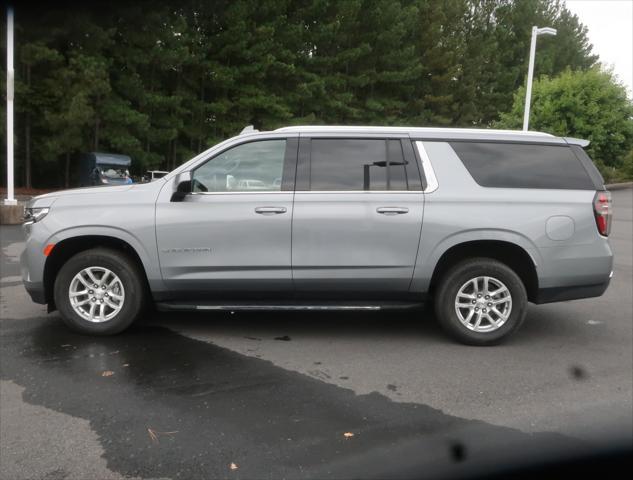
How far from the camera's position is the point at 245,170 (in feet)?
16.8

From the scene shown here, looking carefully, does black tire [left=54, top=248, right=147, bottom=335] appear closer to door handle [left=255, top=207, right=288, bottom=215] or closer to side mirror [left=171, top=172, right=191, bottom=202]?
side mirror [left=171, top=172, right=191, bottom=202]

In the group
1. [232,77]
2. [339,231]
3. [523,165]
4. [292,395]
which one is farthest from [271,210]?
[232,77]

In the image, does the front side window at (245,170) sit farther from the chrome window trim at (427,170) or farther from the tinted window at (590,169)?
the tinted window at (590,169)

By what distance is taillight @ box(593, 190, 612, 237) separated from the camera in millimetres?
4977

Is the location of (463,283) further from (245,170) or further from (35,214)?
(35,214)

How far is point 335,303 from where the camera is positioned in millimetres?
5113

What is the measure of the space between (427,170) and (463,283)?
1040 mm

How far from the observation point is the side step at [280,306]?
5.03 m

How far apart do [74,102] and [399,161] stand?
21370mm

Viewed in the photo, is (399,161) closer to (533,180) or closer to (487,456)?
(533,180)

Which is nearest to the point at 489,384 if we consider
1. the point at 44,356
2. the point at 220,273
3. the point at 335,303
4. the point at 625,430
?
the point at 625,430

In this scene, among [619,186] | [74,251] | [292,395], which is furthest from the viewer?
[619,186]

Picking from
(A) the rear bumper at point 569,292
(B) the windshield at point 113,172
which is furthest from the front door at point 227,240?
(B) the windshield at point 113,172

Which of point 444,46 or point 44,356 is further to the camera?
point 444,46
